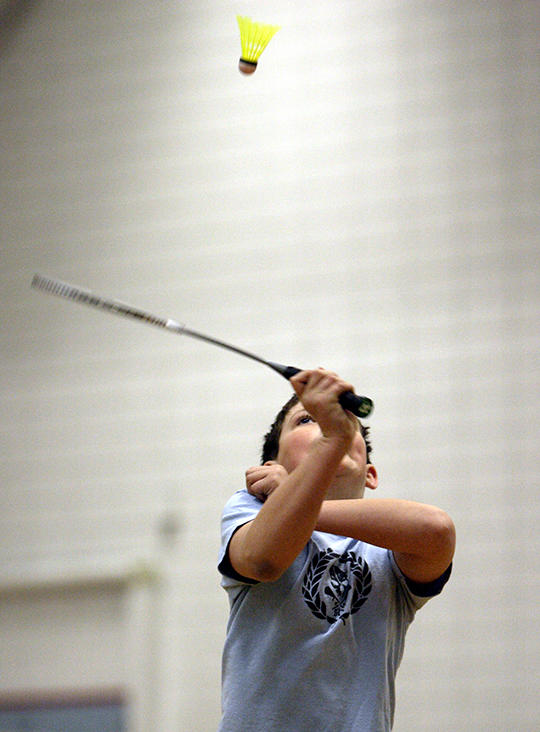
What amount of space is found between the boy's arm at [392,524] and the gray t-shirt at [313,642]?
Result: 3.5 inches

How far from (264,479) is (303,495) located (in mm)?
221

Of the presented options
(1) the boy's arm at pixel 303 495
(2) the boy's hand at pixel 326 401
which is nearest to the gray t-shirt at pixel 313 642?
(1) the boy's arm at pixel 303 495

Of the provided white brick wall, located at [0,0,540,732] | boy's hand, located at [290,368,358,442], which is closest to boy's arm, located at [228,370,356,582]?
boy's hand, located at [290,368,358,442]

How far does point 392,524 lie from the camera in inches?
48.8

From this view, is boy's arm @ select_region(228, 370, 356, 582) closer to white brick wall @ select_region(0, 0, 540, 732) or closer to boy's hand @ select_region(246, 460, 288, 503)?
boy's hand @ select_region(246, 460, 288, 503)

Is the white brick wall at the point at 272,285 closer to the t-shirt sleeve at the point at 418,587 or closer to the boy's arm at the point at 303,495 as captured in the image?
the t-shirt sleeve at the point at 418,587

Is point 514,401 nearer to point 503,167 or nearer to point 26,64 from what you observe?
point 503,167

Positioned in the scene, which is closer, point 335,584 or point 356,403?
point 356,403

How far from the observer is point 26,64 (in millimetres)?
3615

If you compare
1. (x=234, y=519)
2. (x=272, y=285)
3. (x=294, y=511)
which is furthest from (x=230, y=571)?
(x=272, y=285)

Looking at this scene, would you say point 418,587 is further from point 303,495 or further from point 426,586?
point 303,495

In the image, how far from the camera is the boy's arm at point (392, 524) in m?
1.24

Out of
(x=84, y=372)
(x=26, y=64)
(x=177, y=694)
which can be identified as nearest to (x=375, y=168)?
(x=84, y=372)

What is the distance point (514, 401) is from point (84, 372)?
4.68ft
